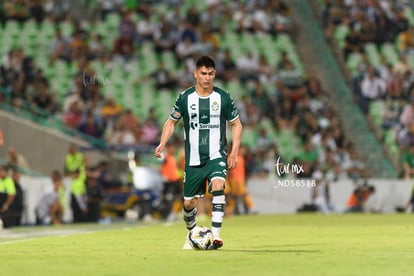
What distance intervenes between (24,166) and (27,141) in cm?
181

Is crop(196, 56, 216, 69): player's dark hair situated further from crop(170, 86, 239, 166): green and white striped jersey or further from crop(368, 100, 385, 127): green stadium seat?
crop(368, 100, 385, 127): green stadium seat

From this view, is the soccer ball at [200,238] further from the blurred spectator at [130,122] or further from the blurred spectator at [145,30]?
the blurred spectator at [145,30]

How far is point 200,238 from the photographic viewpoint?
14.6 metres

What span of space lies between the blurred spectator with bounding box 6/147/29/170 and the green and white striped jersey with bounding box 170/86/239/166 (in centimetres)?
1311

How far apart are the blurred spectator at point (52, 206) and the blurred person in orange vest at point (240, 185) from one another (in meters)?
5.60

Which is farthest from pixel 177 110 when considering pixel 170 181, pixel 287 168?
pixel 287 168

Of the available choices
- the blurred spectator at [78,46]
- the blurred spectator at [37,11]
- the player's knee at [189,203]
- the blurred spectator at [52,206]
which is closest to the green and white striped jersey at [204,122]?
the player's knee at [189,203]

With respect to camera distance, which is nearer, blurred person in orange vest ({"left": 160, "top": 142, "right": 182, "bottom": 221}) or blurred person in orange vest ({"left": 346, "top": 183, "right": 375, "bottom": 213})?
blurred person in orange vest ({"left": 160, "top": 142, "right": 182, "bottom": 221})

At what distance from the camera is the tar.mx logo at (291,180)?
1294 inches

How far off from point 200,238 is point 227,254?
1.00 m

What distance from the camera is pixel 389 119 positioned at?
36438mm

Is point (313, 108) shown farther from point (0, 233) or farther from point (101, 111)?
point (0, 233)

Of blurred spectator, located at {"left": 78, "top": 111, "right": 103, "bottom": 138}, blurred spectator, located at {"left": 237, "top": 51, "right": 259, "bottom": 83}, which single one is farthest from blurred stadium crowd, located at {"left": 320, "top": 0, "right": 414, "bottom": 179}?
blurred spectator, located at {"left": 78, "top": 111, "right": 103, "bottom": 138}

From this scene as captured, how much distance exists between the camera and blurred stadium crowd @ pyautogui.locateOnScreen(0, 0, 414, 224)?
1316 inches
